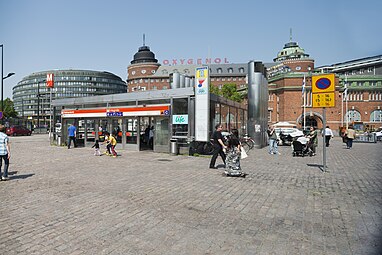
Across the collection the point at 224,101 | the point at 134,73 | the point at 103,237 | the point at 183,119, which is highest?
the point at 134,73

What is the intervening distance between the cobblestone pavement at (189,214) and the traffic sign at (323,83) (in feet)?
10.9

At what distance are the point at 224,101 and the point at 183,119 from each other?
4089 mm

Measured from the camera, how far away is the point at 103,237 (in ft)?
13.9

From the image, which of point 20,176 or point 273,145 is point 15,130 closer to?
point 20,176

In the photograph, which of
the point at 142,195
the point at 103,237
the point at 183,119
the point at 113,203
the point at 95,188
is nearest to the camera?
the point at 103,237

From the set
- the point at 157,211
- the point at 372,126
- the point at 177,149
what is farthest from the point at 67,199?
the point at 372,126

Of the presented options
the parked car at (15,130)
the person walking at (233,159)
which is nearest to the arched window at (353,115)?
the person walking at (233,159)

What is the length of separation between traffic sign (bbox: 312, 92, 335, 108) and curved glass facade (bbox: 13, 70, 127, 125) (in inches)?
4790

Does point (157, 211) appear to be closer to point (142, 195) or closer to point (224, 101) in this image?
point (142, 195)

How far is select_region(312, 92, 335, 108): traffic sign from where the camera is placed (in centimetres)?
1020

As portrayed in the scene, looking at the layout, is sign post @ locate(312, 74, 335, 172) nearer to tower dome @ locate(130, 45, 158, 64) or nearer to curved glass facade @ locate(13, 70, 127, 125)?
tower dome @ locate(130, 45, 158, 64)

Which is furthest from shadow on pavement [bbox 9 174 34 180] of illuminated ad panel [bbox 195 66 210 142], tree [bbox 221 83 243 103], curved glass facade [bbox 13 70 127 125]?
curved glass facade [bbox 13 70 127 125]

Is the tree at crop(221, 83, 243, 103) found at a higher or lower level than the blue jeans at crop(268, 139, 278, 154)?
higher

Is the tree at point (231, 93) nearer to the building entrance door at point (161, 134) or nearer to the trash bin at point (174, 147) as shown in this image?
the building entrance door at point (161, 134)
